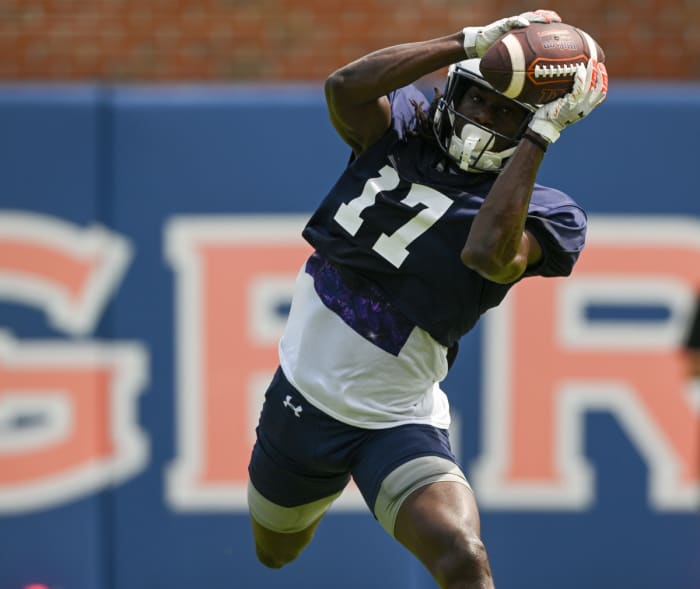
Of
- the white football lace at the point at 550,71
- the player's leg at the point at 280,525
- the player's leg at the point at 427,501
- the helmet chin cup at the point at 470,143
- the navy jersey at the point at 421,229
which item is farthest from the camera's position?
the player's leg at the point at 280,525

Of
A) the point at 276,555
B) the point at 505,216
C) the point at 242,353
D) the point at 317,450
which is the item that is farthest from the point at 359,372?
the point at 242,353

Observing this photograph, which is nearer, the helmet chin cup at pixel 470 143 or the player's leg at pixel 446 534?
the player's leg at pixel 446 534

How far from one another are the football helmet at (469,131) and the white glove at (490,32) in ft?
0.25

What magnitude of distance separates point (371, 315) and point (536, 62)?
889 millimetres

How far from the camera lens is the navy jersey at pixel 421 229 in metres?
3.78

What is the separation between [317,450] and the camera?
399cm

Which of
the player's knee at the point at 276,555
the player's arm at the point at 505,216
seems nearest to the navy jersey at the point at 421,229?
the player's arm at the point at 505,216

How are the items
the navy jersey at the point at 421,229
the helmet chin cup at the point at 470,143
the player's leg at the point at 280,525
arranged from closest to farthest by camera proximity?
the helmet chin cup at the point at 470,143
the navy jersey at the point at 421,229
the player's leg at the point at 280,525

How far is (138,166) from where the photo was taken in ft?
18.4

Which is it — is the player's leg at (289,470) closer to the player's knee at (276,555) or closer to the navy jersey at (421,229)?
the player's knee at (276,555)

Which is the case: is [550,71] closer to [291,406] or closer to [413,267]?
[413,267]

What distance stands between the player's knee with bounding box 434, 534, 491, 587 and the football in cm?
117

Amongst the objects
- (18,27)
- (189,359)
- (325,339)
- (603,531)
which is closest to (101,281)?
(189,359)

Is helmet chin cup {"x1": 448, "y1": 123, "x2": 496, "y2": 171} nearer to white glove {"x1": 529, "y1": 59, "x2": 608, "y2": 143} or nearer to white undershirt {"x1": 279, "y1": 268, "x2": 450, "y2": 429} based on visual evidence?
white glove {"x1": 529, "y1": 59, "x2": 608, "y2": 143}
